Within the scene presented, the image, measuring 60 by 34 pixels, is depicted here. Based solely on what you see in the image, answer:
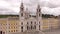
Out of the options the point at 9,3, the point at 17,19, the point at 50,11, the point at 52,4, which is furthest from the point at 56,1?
the point at 17,19

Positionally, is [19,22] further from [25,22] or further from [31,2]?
[31,2]

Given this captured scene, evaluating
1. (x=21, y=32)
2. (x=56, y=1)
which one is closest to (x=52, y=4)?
(x=56, y=1)

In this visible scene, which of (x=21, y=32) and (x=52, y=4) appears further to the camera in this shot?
(x=21, y=32)

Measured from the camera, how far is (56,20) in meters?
5.88

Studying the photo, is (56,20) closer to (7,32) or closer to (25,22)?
(25,22)

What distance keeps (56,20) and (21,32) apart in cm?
134

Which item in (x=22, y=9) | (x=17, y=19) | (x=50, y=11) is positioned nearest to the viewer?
(x=50, y=11)

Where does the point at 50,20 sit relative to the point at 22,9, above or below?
below

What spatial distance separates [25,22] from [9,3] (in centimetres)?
140

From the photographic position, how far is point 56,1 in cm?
440

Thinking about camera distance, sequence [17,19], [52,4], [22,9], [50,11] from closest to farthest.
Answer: [52,4], [50,11], [22,9], [17,19]

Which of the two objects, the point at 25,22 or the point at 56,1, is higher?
the point at 56,1

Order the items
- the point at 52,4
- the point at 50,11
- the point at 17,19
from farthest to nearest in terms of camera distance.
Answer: the point at 17,19
the point at 50,11
the point at 52,4

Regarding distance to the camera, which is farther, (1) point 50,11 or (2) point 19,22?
(2) point 19,22
